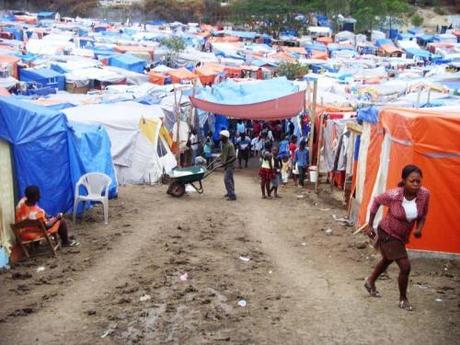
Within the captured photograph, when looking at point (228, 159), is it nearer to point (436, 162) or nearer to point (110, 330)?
point (436, 162)

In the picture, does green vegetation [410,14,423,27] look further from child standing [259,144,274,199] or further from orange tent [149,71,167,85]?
child standing [259,144,274,199]

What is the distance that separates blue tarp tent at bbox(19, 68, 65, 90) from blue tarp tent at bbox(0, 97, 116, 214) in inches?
554

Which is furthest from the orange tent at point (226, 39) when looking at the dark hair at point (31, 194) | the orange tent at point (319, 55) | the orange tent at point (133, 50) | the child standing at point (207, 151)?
the dark hair at point (31, 194)

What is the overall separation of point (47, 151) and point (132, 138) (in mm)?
4962

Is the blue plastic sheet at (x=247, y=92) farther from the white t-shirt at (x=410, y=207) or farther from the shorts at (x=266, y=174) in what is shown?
the white t-shirt at (x=410, y=207)

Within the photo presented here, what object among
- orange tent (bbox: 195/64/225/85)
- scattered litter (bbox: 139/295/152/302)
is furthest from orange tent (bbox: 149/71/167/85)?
scattered litter (bbox: 139/295/152/302)

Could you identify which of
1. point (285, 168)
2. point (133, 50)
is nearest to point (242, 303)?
point (285, 168)

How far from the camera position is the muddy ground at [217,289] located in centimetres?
514

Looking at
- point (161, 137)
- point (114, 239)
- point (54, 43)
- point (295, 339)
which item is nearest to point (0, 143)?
point (114, 239)

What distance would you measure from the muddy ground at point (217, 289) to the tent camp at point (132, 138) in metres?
3.87

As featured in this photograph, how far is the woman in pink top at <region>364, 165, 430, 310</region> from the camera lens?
17.3ft

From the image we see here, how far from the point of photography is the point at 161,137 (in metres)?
15.2

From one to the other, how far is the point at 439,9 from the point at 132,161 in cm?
7083

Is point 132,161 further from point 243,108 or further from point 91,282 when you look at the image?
point 91,282
